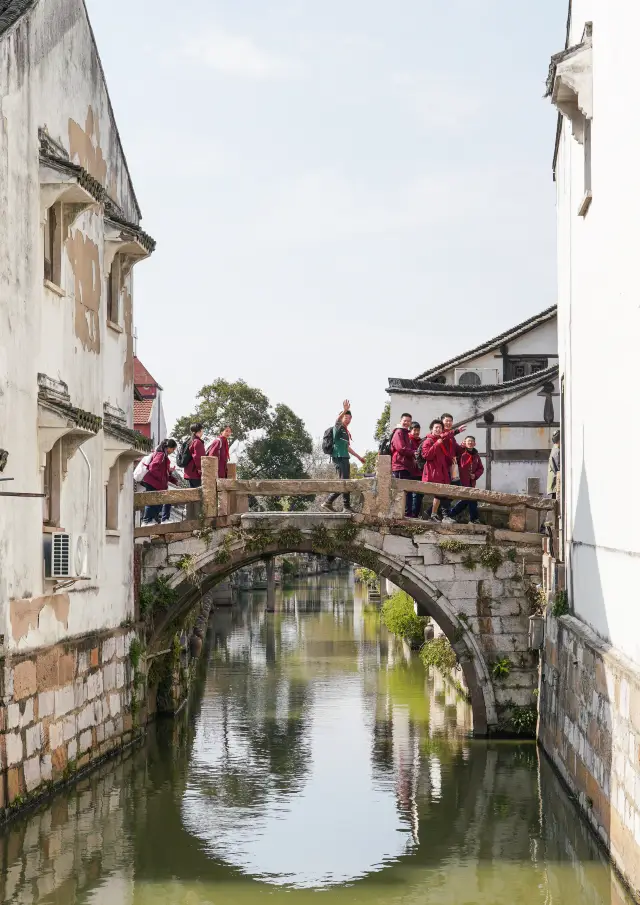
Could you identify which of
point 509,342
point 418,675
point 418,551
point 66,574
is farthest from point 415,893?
point 509,342

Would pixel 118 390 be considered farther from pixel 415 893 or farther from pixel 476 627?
pixel 415 893

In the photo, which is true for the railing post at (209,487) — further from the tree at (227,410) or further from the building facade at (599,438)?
the tree at (227,410)

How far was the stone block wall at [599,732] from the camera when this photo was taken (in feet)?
29.0

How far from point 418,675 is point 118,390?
1071 cm

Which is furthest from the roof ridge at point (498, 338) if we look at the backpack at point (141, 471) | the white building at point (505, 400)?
the backpack at point (141, 471)

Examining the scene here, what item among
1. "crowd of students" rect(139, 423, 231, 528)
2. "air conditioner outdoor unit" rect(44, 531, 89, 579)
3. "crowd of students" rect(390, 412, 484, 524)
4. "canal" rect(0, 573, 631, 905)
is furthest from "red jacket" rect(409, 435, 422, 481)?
"air conditioner outdoor unit" rect(44, 531, 89, 579)

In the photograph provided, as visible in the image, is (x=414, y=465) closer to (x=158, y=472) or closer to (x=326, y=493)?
(x=326, y=493)

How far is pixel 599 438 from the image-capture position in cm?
1157

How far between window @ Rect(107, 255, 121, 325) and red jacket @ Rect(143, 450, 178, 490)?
112 inches

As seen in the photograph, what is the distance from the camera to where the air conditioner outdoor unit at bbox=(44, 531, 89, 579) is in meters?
12.1

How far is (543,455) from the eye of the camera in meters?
23.7

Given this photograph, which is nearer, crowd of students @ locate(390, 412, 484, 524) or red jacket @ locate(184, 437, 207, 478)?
crowd of students @ locate(390, 412, 484, 524)

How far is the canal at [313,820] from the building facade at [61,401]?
0.76 m

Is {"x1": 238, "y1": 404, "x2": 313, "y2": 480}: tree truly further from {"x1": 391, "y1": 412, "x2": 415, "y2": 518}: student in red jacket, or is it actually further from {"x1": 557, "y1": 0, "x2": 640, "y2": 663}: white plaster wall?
{"x1": 557, "y1": 0, "x2": 640, "y2": 663}: white plaster wall
